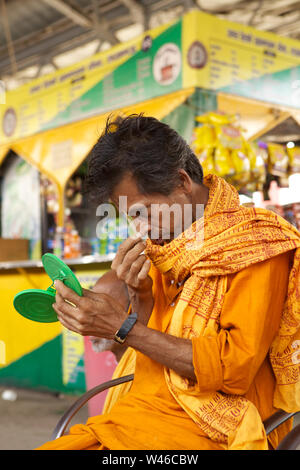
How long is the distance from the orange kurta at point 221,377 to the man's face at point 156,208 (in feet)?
0.68

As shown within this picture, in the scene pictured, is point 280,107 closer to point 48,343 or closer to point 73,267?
point 73,267

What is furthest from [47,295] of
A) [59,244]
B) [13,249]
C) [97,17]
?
[97,17]

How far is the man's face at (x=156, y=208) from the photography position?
1.37 meters

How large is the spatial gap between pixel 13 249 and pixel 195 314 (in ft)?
13.0

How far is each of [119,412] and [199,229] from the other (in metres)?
0.51

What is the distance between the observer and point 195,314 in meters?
1.31

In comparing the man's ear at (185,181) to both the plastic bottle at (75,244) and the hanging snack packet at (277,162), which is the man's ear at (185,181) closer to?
the hanging snack packet at (277,162)

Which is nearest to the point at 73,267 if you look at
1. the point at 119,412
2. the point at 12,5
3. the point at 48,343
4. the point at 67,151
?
the point at 48,343

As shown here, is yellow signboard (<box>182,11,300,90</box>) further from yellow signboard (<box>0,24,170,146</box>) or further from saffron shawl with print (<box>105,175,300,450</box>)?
saffron shawl with print (<box>105,175,300,450</box>)

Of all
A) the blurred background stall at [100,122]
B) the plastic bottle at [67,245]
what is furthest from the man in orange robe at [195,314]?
the plastic bottle at [67,245]

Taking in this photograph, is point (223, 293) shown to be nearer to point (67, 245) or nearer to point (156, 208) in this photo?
point (156, 208)

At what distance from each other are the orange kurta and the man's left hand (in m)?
0.20

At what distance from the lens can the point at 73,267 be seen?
4.01 meters
